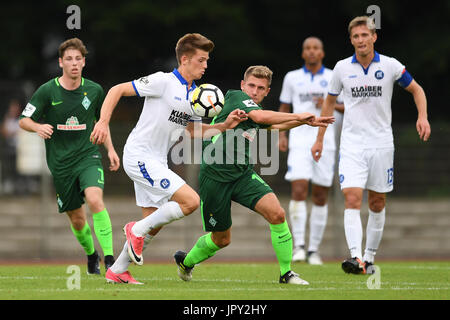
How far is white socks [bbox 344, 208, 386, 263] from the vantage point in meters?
9.55

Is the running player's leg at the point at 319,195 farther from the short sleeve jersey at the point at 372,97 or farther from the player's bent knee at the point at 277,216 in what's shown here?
the player's bent knee at the point at 277,216

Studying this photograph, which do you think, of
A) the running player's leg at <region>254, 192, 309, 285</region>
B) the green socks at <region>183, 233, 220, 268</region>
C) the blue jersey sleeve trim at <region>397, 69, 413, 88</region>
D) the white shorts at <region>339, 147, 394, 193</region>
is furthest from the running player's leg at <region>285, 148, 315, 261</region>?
the running player's leg at <region>254, 192, 309, 285</region>

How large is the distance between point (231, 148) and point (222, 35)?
15.0m

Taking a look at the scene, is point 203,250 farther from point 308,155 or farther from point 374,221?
point 308,155

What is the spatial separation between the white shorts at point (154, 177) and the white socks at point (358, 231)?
2243 mm

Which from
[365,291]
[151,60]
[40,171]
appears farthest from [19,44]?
[365,291]

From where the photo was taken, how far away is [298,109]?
473 inches

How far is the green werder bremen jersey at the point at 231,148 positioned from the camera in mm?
8328

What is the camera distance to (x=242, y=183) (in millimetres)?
8281

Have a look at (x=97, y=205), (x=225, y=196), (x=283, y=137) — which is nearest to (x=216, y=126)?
(x=225, y=196)

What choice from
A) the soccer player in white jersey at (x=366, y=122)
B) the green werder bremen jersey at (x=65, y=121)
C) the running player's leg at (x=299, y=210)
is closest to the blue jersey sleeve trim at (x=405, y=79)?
the soccer player in white jersey at (x=366, y=122)

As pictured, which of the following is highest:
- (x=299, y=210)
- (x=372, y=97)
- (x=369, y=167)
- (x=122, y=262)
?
(x=372, y=97)

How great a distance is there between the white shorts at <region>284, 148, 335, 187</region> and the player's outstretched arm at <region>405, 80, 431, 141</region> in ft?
7.81
